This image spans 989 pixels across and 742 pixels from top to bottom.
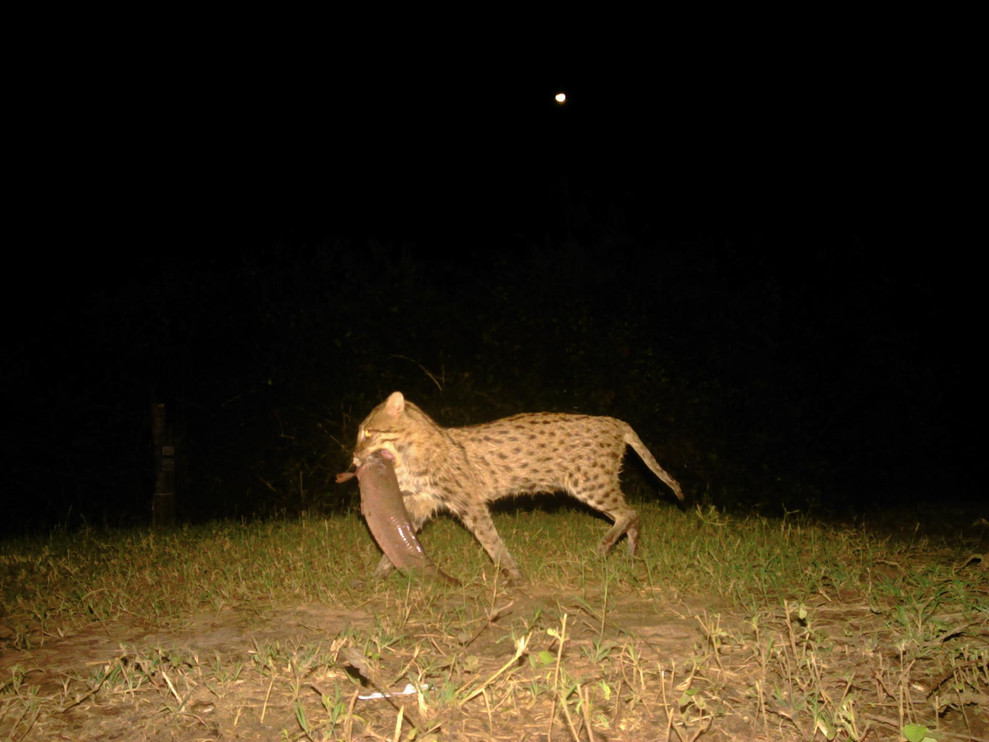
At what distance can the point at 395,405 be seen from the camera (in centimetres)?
677

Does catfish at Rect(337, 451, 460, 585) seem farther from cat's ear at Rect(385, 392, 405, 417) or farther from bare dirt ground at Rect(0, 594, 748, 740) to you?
bare dirt ground at Rect(0, 594, 748, 740)

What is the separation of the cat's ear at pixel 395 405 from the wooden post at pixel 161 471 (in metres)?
2.85

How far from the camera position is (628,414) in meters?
9.55

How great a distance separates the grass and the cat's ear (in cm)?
114

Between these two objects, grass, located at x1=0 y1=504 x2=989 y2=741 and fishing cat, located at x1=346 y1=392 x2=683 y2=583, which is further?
fishing cat, located at x1=346 y1=392 x2=683 y2=583

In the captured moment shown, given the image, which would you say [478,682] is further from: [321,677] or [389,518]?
[389,518]

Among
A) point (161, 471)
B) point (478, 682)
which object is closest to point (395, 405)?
point (161, 471)

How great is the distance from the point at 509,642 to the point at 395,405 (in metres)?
2.72

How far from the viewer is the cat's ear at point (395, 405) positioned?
6754 millimetres

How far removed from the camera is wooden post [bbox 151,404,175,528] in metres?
8.34

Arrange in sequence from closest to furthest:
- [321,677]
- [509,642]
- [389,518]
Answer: [321,677]
[509,642]
[389,518]

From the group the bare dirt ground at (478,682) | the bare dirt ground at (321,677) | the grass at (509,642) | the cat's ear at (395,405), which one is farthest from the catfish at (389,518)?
the bare dirt ground at (478,682)

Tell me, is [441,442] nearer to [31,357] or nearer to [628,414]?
[628,414]

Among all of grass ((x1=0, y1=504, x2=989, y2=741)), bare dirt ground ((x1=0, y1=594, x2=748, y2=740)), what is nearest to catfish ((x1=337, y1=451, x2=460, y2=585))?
grass ((x1=0, y1=504, x2=989, y2=741))
